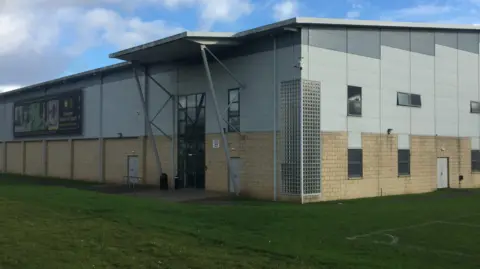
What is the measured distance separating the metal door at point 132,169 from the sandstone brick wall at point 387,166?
1434cm

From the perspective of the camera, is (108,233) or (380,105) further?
(380,105)

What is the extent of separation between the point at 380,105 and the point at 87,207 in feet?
51.9

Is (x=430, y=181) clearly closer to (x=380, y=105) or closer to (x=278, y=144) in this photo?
(x=380, y=105)

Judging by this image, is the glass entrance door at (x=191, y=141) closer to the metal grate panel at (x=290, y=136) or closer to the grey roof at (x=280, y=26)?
the grey roof at (x=280, y=26)

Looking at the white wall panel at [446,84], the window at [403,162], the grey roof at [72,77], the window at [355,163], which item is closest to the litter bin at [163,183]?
the grey roof at [72,77]

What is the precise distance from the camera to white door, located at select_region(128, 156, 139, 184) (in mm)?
32669

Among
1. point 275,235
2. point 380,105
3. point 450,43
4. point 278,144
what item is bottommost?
point 275,235

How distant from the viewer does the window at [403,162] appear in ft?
86.9

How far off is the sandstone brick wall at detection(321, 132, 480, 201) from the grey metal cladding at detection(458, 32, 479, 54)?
542 centimetres

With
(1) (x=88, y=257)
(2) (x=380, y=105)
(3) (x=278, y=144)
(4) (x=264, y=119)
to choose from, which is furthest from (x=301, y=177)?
(1) (x=88, y=257)

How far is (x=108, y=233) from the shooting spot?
36.4 feet

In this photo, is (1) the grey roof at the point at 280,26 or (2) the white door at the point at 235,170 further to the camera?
(2) the white door at the point at 235,170

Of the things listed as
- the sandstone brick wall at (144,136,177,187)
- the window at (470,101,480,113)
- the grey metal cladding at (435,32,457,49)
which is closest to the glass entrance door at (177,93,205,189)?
the sandstone brick wall at (144,136,177,187)

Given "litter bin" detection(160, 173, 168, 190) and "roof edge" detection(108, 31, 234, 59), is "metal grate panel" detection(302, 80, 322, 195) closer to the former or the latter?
"roof edge" detection(108, 31, 234, 59)
